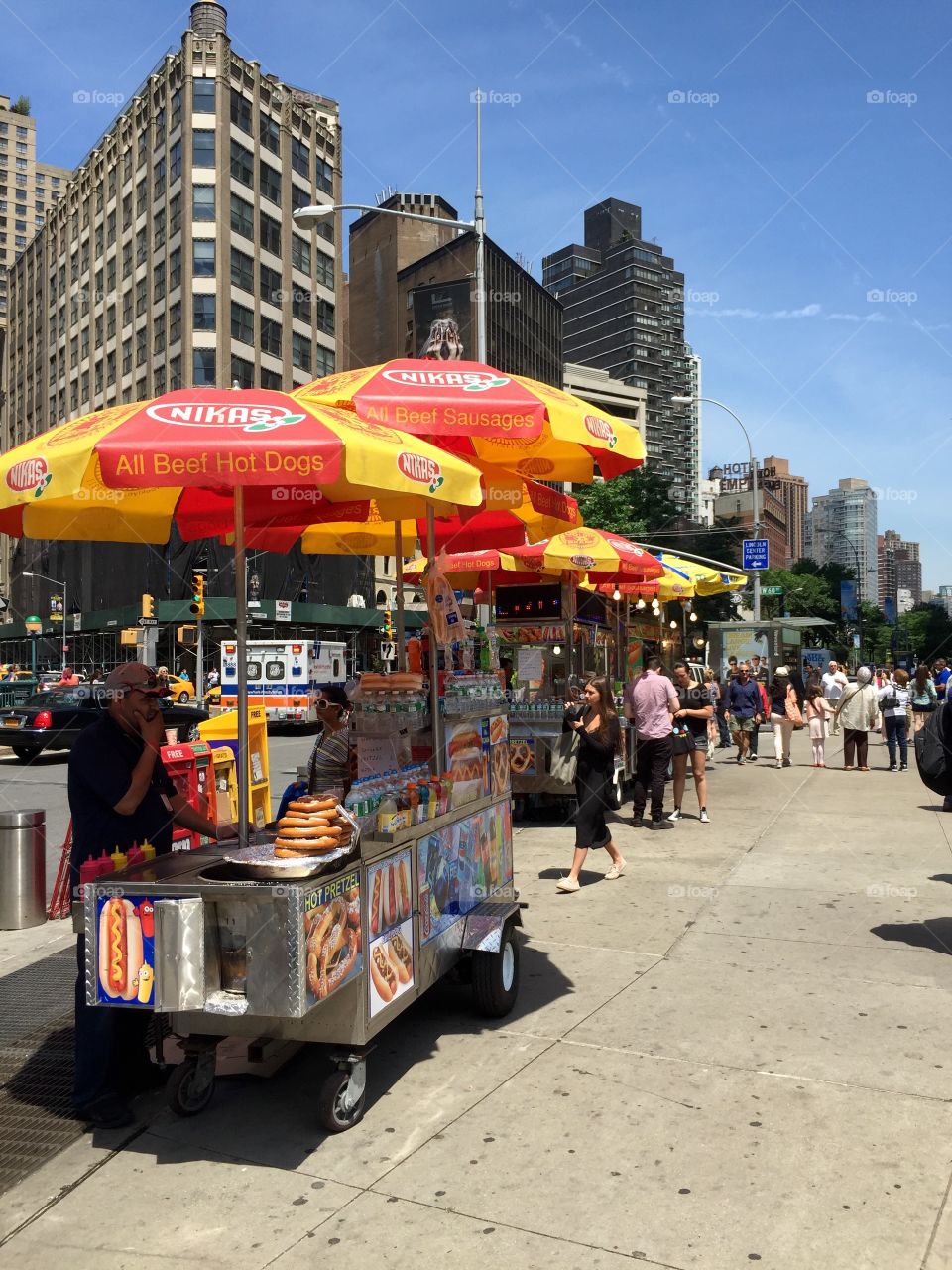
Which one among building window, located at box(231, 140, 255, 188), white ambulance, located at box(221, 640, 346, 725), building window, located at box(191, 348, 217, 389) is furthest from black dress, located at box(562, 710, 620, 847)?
building window, located at box(231, 140, 255, 188)

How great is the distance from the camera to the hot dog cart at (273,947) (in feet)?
11.8

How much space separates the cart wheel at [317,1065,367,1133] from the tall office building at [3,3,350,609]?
45.1m

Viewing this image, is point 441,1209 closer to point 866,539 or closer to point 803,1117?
point 803,1117

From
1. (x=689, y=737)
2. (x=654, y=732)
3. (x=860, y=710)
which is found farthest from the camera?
(x=860, y=710)

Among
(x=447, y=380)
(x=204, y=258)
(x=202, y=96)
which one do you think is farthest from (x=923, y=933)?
(x=202, y=96)

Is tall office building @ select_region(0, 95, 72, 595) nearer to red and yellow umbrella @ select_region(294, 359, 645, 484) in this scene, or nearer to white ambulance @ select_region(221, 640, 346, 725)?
white ambulance @ select_region(221, 640, 346, 725)

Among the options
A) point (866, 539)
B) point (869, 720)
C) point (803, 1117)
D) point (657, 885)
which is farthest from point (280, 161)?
point (866, 539)

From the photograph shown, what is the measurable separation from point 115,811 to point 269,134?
2115 inches

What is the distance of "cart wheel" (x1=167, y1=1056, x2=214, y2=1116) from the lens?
13.3 feet

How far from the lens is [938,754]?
6215 millimetres

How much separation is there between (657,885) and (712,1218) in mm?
4948

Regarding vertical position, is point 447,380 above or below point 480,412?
above

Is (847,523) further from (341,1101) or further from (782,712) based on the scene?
(341,1101)

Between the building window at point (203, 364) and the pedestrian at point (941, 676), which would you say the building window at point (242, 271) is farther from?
the pedestrian at point (941, 676)
